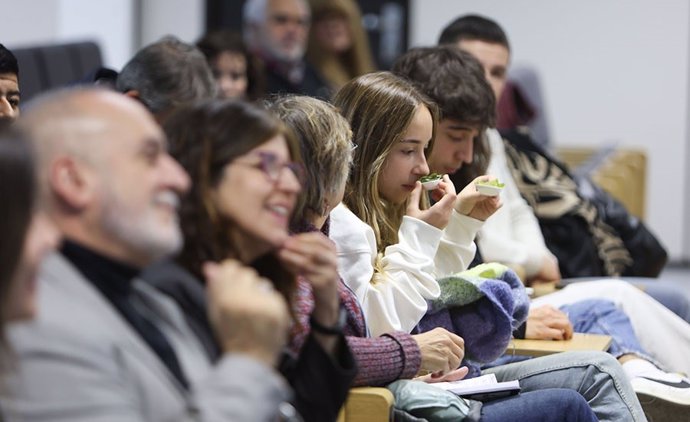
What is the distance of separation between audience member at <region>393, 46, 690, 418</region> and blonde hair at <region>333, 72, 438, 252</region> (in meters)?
0.31

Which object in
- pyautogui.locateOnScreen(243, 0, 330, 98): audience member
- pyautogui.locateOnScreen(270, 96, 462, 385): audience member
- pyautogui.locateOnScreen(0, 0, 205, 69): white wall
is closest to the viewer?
pyautogui.locateOnScreen(270, 96, 462, 385): audience member

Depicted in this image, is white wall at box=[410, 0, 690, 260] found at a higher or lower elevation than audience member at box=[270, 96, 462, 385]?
lower

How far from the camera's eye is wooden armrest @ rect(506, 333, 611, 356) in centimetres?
313

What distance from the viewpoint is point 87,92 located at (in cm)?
174

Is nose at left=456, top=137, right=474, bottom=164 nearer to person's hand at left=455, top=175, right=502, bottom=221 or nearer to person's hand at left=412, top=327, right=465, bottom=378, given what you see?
person's hand at left=455, top=175, right=502, bottom=221

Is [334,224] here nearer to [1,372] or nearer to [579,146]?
[1,372]

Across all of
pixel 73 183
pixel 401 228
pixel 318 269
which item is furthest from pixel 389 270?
pixel 73 183

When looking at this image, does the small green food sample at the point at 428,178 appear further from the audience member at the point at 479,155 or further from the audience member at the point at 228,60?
the audience member at the point at 228,60

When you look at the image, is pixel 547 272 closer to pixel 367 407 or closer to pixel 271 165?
pixel 367 407

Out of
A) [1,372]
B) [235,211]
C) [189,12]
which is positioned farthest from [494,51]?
[189,12]

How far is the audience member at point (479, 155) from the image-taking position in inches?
130

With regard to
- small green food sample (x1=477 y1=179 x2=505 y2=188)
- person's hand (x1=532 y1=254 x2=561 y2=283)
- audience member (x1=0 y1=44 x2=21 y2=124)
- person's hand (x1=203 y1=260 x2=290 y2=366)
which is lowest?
person's hand (x1=532 y1=254 x2=561 y2=283)

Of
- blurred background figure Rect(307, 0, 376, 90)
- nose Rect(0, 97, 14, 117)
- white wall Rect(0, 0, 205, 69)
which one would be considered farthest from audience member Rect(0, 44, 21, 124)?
blurred background figure Rect(307, 0, 376, 90)

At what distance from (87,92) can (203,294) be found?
0.34 metres
